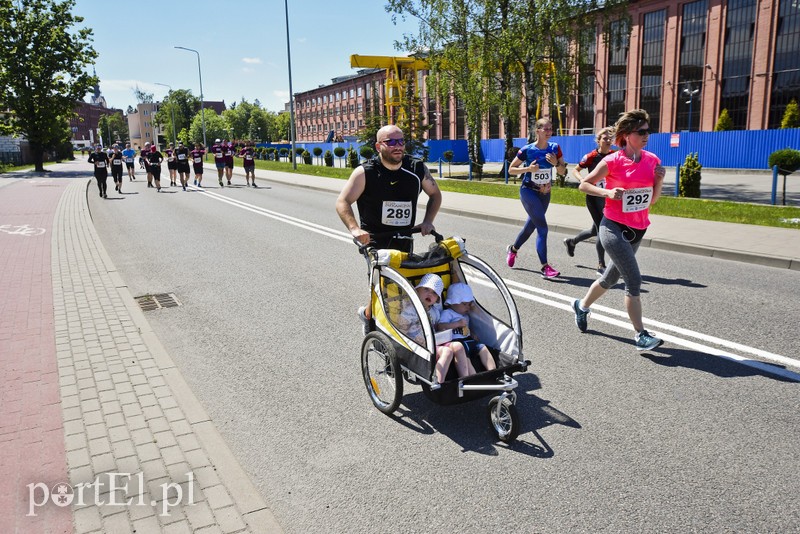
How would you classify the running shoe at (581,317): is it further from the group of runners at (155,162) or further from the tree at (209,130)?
the tree at (209,130)

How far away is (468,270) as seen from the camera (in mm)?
4668

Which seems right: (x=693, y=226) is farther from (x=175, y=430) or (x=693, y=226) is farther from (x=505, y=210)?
(x=175, y=430)

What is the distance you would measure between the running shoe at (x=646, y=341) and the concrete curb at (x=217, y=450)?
3591 millimetres

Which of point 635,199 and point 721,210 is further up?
point 635,199

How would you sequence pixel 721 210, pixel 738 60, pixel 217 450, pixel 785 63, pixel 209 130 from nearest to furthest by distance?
pixel 217 450
pixel 721 210
pixel 785 63
pixel 738 60
pixel 209 130

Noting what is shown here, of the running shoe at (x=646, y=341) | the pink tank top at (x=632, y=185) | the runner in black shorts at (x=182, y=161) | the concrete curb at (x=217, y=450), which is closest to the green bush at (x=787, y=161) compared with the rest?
the pink tank top at (x=632, y=185)

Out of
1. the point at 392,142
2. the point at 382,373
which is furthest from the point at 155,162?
the point at 382,373

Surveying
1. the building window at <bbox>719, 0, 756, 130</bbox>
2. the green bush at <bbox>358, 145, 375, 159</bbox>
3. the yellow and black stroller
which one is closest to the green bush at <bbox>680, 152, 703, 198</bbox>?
the yellow and black stroller

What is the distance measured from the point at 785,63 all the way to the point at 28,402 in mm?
43795

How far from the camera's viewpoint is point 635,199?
528 cm

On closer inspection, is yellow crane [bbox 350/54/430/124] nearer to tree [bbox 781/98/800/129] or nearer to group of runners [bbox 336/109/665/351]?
tree [bbox 781/98/800/129]

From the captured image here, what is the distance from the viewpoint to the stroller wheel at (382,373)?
13.4 feet

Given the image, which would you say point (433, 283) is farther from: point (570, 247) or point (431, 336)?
point (570, 247)

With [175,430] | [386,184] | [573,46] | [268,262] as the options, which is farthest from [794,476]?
[573,46]
